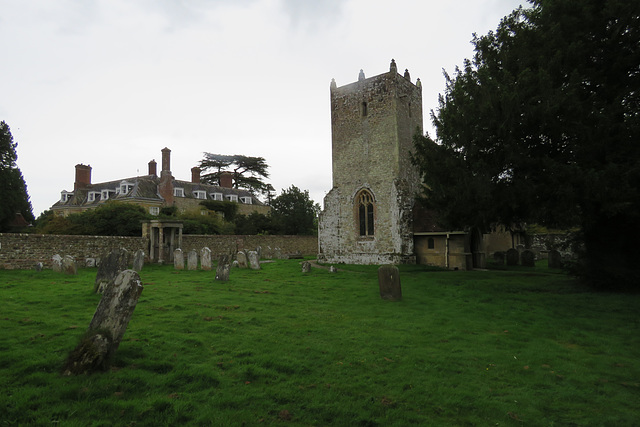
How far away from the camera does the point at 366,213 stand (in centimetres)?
2400

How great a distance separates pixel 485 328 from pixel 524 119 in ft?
22.2

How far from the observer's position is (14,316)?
719 centimetres

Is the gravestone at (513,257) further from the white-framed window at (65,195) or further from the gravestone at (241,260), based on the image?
the white-framed window at (65,195)

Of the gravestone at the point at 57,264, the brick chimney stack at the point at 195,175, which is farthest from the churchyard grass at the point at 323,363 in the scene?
the brick chimney stack at the point at 195,175

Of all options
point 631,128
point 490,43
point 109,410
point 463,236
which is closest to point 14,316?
point 109,410

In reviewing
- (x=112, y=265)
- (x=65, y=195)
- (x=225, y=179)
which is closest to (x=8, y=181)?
(x=65, y=195)

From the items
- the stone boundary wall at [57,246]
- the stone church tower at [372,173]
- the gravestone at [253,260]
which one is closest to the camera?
the stone boundary wall at [57,246]

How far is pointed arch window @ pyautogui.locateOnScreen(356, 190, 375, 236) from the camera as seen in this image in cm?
2380

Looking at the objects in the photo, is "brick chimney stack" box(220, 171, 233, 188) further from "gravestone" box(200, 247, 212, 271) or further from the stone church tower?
"gravestone" box(200, 247, 212, 271)

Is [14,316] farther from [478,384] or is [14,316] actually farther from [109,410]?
[478,384]

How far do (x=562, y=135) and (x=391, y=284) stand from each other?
286 inches

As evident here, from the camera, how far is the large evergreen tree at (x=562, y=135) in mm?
10953

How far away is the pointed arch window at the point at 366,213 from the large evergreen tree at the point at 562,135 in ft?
32.3

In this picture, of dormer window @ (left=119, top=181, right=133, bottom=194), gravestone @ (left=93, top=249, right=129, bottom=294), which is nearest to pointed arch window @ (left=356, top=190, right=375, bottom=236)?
gravestone @ (left=93, top=249, right=129, bottom=294)
